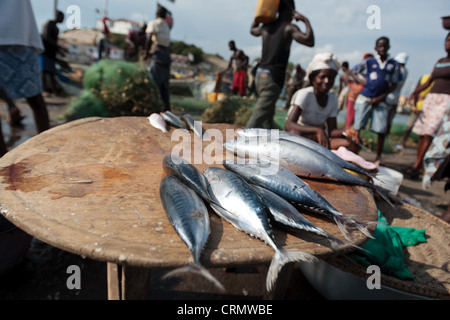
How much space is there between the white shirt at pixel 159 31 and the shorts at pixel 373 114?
5.13 m

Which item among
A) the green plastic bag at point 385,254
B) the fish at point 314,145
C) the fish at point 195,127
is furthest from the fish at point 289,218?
the fish at point 195,127

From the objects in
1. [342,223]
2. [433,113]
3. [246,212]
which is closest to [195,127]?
[246,212]

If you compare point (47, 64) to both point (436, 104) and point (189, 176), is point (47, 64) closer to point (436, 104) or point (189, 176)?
point (189, 176)

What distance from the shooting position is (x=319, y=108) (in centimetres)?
367

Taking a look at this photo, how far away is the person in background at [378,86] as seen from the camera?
5.82m

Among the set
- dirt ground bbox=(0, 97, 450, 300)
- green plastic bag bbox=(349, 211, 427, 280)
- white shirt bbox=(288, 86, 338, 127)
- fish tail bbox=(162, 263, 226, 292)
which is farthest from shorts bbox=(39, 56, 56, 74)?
green plastic bag bbox=(349, 211, 427, 280)

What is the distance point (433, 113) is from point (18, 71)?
23.0 ft

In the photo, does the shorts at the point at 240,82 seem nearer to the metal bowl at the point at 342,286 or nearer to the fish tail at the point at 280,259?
the metal bowl at the point at 342,286

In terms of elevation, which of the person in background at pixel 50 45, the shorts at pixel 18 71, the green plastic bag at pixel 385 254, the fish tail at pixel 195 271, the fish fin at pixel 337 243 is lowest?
the green plastic bag at pixel 385 254

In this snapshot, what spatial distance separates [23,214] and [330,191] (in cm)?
171

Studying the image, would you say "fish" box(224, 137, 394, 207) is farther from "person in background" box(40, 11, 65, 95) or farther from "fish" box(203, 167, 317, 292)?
"person in background" box(40, 11, 65, 95)

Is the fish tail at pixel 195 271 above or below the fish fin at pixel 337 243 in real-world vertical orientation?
below

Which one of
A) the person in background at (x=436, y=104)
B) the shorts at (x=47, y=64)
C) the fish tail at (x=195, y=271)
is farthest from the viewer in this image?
the shorts at (x=47, y=64)

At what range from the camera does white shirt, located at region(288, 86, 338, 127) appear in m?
3.57
